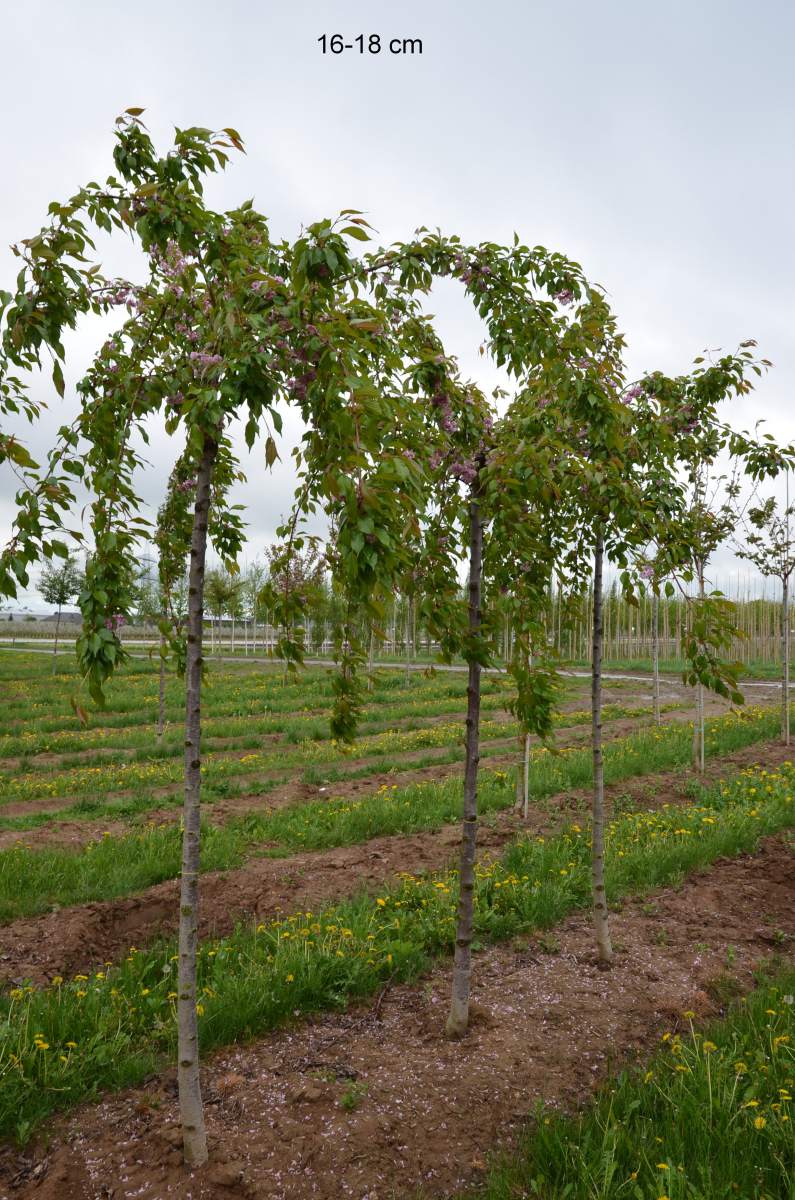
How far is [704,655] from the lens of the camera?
3516 mm

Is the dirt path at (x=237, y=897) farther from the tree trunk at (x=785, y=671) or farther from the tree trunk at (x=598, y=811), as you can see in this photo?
the tree trunk at (x=785, y=671)

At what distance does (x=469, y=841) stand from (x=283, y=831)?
4.03m

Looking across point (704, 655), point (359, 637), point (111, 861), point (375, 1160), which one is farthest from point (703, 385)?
point (111, 861)

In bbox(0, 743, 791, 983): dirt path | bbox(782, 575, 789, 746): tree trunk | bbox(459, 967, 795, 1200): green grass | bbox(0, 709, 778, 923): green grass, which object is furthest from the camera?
bbox(782, 575, 789, 746): tree trunk

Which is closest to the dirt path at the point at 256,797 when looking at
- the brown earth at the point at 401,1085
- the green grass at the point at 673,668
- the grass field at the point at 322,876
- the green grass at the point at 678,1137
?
the grass field at the point at 322,876

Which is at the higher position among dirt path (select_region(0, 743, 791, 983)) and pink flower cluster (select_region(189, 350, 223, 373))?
pink flower cluster (select_region(189, 350, 223, 373))

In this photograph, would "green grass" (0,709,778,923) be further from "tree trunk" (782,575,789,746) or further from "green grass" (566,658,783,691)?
"green grass" (566,658,783,691)

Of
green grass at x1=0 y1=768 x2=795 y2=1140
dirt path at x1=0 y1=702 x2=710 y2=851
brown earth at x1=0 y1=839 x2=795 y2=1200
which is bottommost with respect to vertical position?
dirt path at x1=0 y1=702 x2=710 y2=851

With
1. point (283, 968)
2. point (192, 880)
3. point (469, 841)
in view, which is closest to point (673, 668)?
point (469, 841)

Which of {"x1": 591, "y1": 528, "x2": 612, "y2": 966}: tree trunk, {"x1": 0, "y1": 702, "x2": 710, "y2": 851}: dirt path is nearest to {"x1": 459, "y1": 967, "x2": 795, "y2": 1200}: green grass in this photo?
{"x1": 591, "y1": 528, "x2": 612, "y2": 966}: tree trunk

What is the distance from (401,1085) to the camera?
3.41 m

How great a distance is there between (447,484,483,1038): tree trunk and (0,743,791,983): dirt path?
1.91 m

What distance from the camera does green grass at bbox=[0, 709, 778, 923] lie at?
5910 mm

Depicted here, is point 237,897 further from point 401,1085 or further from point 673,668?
point 673,668
